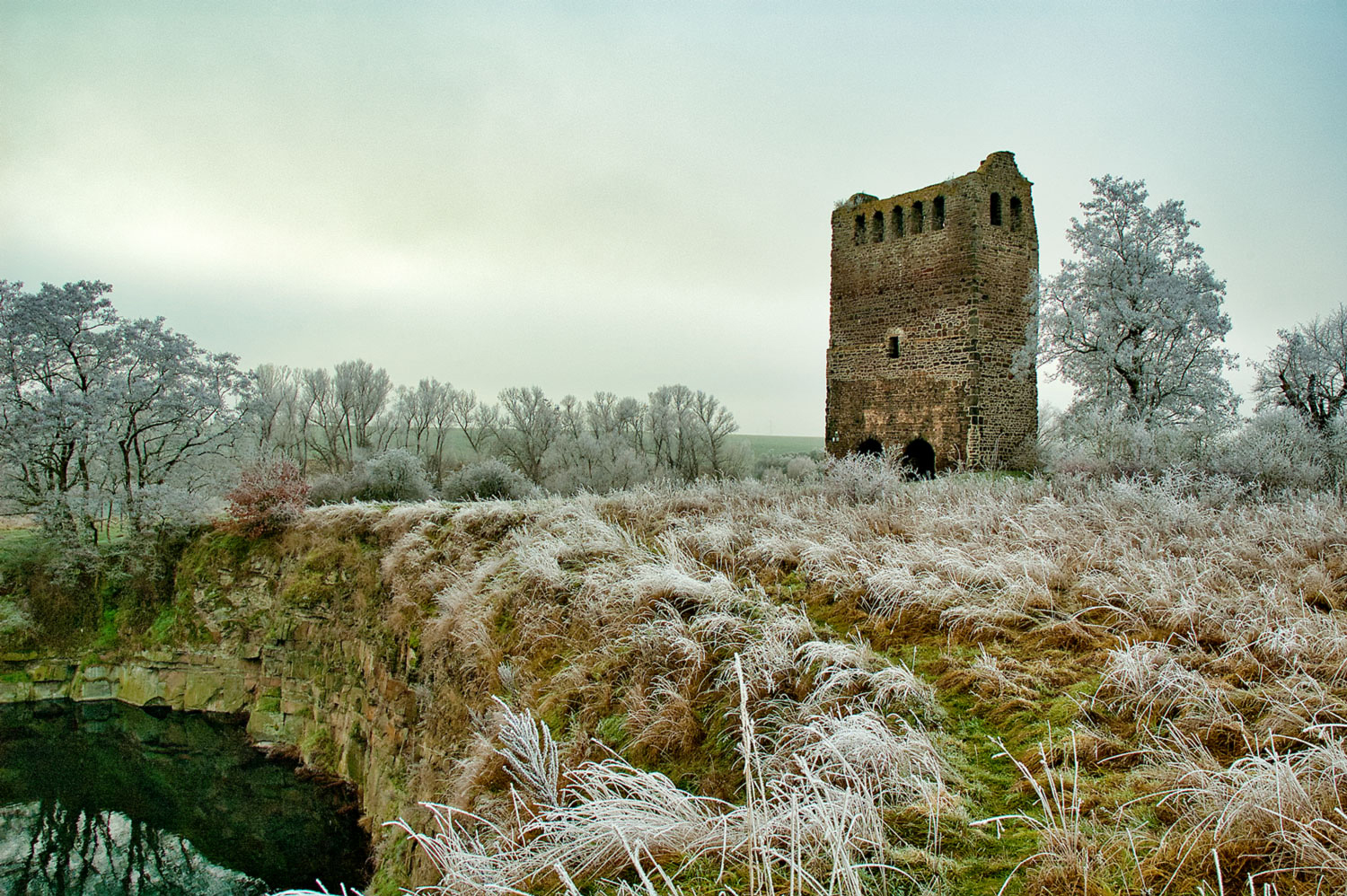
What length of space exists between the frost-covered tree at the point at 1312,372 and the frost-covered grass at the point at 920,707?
987 cm

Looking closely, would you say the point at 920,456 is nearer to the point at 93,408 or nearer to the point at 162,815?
the point at 162,815

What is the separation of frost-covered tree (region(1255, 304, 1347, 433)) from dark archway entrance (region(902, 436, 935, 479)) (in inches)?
277

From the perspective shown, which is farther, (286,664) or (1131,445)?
(286,664)

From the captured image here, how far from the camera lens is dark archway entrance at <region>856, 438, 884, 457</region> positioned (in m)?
18.3

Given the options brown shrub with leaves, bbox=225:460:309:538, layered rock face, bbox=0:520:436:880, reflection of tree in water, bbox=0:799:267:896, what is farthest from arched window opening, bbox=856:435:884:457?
reflection of tree in water, bbox=0:799:267:896

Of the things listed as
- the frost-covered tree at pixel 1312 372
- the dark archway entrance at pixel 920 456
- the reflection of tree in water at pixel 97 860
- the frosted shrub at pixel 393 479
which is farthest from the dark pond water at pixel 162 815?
the frost-covered tree at pixel 1312 372

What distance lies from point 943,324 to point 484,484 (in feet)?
67.3

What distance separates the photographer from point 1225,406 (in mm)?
13148

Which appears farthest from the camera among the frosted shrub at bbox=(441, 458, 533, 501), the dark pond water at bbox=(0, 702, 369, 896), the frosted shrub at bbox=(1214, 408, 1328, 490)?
the frosted shrub at bbox=(441, 458, 533, 501)

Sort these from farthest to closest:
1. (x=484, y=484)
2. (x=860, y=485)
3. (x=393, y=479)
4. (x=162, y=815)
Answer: (x=484, y=484)
(x=393, y=479)
(x=162, y=815)
(x=860, y=485)

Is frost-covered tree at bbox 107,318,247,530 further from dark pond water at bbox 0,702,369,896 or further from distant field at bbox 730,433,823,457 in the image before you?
distant field at bbox 730,433,823,457

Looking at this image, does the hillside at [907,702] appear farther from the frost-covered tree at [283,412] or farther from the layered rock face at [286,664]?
the frost-covered tree at [283,412]

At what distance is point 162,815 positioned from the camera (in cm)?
1180

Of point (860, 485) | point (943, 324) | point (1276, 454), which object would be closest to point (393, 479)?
point (943, 324)
